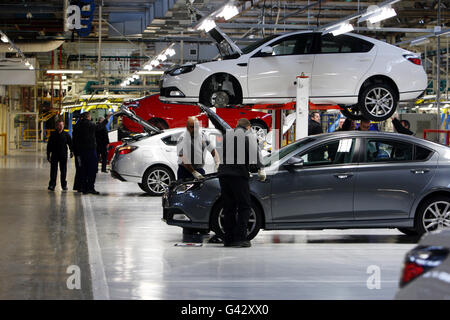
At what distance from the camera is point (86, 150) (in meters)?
17.0

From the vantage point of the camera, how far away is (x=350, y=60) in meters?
14.3

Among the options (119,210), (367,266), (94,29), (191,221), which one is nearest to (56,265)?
(191,221)

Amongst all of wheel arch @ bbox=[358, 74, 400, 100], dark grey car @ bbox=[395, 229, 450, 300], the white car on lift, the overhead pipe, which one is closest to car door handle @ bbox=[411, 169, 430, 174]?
the white car on lift

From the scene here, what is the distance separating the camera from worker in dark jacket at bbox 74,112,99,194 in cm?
1686

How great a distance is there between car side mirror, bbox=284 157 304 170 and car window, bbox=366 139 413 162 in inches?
35.9

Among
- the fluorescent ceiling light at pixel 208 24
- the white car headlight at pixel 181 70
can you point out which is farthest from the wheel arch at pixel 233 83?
the fluorescent ceiling light at pixel 208 24

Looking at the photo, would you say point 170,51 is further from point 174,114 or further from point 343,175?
point 343,175

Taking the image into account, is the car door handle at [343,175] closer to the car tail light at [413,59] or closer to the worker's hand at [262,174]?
the worker's hand at [262,174]

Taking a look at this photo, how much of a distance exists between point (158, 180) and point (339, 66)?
488cm

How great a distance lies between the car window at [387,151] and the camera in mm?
→ 9727

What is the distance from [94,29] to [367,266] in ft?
87.7

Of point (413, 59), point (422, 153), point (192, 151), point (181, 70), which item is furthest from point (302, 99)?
point (422, 153)
